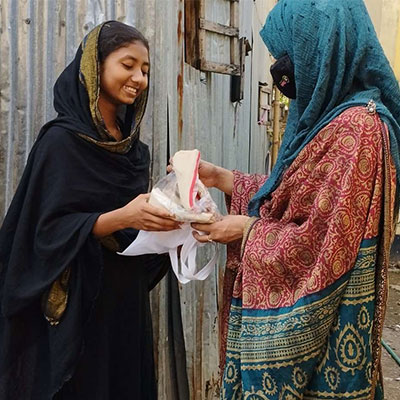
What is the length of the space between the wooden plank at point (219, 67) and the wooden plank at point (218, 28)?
205 mm

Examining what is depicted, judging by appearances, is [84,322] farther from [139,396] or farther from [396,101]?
[396,101]

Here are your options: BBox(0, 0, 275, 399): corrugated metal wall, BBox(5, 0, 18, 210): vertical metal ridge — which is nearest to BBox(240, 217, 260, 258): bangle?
BBox(0, 0, 275, 399): corrugated metal wall

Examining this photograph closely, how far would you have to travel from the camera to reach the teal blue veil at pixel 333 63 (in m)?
1.61

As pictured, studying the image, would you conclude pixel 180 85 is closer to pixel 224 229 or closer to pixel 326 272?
pixel 224 229

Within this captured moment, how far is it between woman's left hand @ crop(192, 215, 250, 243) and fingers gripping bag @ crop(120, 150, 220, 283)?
3 centimetres

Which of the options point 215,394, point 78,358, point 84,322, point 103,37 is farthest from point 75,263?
point 215,394

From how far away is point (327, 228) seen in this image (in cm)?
159

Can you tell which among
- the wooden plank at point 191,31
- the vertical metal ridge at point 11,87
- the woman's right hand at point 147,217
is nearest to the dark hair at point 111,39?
the woman's right hand at point 147,217

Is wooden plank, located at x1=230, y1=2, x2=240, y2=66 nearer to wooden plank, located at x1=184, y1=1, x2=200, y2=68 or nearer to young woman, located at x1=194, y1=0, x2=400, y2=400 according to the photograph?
wooden plank, located at x1=184, y1=1, x2=200, y2=68

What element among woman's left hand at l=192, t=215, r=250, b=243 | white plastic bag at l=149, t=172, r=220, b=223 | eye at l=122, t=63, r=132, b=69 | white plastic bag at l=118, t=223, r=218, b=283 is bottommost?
white plastic bag at l=118, t=223, r=218, b=283

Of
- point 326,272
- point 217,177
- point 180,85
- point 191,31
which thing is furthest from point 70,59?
point 326,272

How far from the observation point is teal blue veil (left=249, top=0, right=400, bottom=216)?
1.61 metres

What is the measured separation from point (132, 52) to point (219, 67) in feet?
4.48

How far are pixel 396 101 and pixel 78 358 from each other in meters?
1.49
